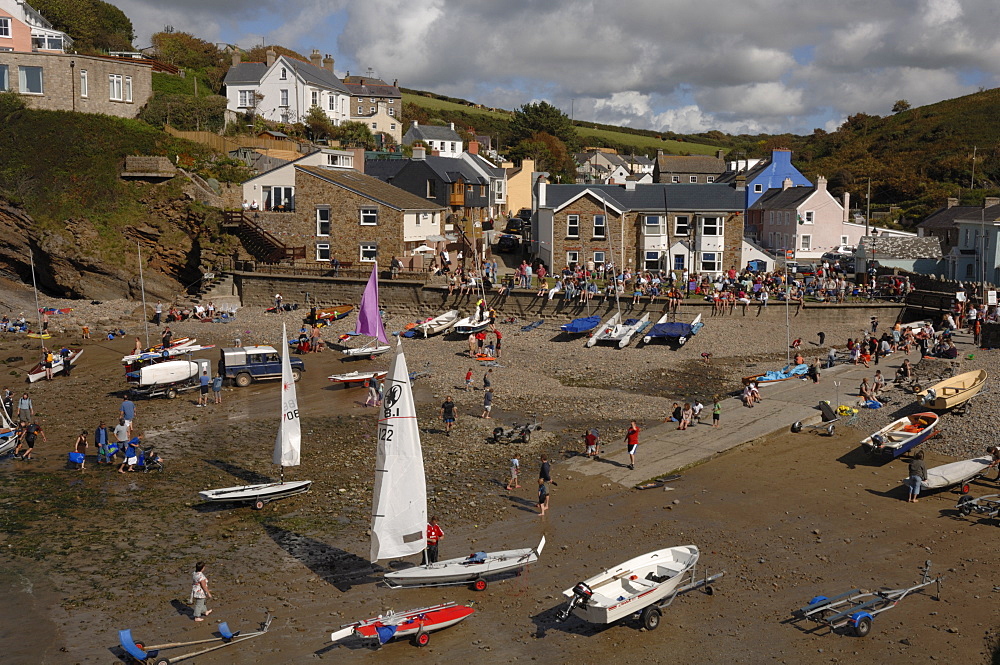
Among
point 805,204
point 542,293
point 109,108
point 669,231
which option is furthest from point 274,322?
point 805,204

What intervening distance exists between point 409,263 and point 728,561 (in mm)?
37050

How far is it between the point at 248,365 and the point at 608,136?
465ft

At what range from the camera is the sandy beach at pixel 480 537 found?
52.4 ft

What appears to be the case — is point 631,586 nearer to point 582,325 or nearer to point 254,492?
point 254,492

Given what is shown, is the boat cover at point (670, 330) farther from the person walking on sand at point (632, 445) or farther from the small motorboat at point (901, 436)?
the person walking on sand at point (632, 445)

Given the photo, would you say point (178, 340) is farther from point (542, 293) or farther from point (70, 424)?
point (542, 293)

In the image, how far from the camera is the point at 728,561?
19.2 meters

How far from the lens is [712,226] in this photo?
52438 millimetres

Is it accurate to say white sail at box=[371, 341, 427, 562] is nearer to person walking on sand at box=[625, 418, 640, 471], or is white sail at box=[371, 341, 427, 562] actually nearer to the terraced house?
person walking on sand at box=[625, 418, 640, 471]

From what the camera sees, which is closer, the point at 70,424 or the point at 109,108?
the point at 70,424

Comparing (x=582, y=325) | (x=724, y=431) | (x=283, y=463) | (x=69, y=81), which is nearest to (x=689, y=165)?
(x=582, y=325)

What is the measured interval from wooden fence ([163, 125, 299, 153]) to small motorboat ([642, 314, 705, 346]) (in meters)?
38.5

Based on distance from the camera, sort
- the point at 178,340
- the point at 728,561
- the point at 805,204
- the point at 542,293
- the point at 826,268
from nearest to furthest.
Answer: the point at 728,561 → the point at 178,340 → the point at 542,293 → the point at 826,268 → the point at 805,204

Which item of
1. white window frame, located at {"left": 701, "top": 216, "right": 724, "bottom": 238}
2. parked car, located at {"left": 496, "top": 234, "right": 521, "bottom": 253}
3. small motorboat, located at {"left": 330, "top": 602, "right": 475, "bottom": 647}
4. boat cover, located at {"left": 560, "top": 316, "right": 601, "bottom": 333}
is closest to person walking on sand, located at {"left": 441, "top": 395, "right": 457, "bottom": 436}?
small motorboat, located at {"left": 330, "top": 602, "right": 475, "bottom": 647}
